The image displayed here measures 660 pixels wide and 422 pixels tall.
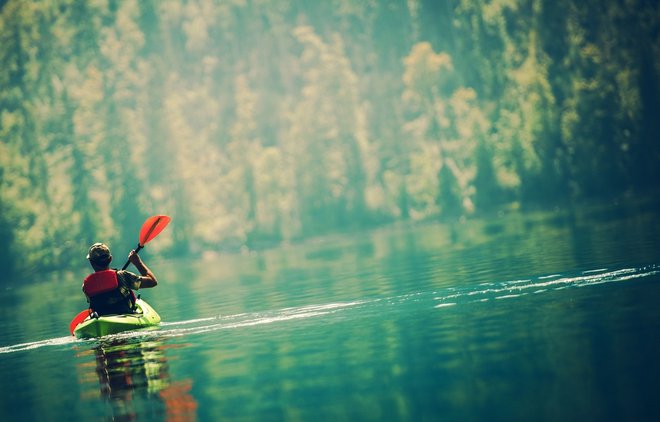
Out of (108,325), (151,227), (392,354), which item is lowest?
(392,354)

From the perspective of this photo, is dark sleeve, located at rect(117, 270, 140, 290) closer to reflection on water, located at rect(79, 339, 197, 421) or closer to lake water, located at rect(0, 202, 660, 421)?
lake water, located at rect(0, 202, 660, 421)

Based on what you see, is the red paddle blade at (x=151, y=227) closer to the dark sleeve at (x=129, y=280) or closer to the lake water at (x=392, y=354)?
the lake water at (x=392, y=354)

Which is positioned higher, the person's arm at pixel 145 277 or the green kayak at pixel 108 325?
the person's arm at pixel 145 277

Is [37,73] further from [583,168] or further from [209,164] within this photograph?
[583,168]

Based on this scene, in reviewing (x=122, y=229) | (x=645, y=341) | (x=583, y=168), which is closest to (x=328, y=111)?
(x=122, y=229)

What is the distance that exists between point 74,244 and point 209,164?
3162 cm

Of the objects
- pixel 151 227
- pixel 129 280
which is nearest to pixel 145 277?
pixel 129 280

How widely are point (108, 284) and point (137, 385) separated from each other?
5.27 metres

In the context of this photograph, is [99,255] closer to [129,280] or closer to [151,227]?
[129,280]

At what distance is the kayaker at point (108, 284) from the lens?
49.5 ft

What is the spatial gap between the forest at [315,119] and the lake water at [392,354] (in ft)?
134

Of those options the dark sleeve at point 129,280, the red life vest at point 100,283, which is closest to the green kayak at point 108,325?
the red life vest at point 100,283

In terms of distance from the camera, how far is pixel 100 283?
15.2 m

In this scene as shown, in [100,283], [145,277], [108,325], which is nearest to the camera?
[100,283]
